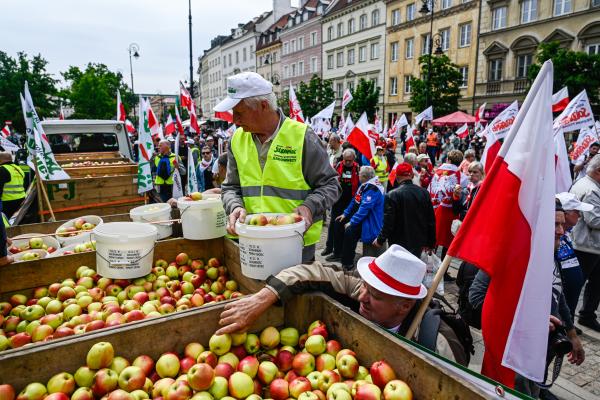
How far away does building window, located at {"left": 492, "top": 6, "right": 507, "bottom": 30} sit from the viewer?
33938 millimetres

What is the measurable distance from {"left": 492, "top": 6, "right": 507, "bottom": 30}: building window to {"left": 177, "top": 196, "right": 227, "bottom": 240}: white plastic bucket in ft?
125

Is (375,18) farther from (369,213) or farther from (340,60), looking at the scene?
(369,213)

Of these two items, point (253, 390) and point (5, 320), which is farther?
point (5, 320)

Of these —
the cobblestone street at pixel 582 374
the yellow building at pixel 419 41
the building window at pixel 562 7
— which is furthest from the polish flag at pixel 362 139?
the building window at pixel 562 7

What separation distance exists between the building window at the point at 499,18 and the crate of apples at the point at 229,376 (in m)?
Answer: 39.3

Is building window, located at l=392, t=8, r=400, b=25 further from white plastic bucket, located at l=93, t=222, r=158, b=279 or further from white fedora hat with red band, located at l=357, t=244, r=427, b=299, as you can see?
white fedora hat with red band, located at l=357, t=244, r=427, b=299

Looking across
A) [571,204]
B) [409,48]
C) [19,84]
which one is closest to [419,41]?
[409,48]

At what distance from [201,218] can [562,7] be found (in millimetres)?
36240

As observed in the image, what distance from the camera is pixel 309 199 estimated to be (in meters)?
2.97

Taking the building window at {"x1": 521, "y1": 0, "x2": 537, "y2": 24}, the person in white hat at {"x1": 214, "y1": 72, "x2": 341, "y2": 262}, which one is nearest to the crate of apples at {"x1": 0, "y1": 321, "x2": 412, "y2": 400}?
the person in white hat at {"x1": 214, "y1": 72, "x2": 341, "y2": 262}

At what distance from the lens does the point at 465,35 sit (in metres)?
37.3

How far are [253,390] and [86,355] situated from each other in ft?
2.66

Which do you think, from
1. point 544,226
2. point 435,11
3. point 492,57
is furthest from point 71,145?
point 435,11

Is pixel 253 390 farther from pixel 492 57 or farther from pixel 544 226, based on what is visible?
pixel 492 57
